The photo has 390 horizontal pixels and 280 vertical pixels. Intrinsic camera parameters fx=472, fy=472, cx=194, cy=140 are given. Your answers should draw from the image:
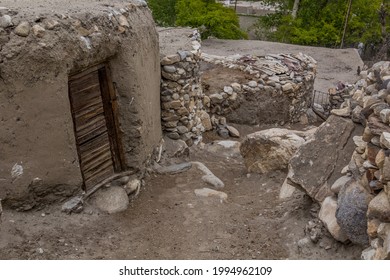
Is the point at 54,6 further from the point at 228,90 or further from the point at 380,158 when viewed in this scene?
the point at 228,90

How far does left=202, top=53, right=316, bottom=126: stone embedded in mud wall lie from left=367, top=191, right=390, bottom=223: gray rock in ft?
21.6

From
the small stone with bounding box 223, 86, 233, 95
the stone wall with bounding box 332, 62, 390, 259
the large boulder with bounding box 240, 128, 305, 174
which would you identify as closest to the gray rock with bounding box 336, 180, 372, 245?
the stone wall with bounding box 332, 62, 390, 259

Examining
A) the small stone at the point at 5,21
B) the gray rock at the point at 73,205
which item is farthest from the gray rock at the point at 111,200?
the small stone at the point at 5,21

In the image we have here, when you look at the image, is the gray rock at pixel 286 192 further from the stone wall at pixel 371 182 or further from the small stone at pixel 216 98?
the small stone at pixel 216 98

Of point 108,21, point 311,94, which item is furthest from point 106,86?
point 311,94

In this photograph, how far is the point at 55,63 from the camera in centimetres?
479

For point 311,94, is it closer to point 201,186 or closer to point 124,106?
point 201,186

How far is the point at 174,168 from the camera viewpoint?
→ 23.3ft

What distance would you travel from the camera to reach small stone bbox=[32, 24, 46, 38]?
468 cm

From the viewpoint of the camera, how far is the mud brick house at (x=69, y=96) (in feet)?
15.3

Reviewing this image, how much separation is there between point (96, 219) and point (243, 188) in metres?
2.28

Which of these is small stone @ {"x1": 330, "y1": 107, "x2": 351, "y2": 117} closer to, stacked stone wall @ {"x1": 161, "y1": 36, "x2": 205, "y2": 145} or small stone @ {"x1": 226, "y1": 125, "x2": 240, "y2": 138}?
stacked stone wall @ {"x1": 161, "y1": 36, "x2": 205, "y2": 145}

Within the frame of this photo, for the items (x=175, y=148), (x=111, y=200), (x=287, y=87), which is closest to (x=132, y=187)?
(x=111, y=200)

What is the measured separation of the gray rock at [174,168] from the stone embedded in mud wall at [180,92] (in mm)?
825
